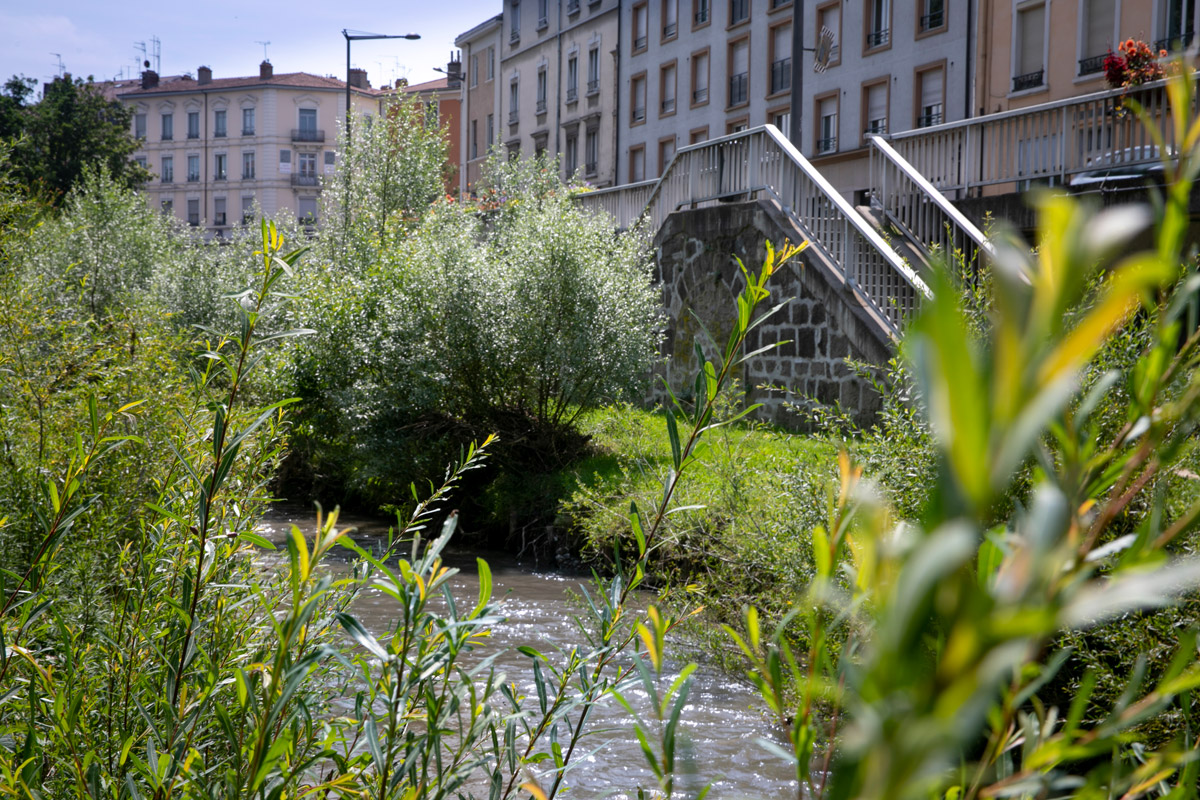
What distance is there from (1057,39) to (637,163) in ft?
54.5

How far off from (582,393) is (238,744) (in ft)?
33.9

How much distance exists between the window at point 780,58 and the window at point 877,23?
3035 mm

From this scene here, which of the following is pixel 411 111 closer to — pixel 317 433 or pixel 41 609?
pixel 317 433

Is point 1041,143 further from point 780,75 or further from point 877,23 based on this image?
point 780,75

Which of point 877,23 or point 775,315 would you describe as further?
point 877,23

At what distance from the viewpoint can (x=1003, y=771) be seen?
869 millimetres

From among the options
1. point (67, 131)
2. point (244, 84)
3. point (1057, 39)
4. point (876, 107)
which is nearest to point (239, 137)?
point (244, 84)

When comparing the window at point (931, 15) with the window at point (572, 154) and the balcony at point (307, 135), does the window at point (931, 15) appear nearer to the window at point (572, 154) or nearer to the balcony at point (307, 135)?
the window at point (572, 154)

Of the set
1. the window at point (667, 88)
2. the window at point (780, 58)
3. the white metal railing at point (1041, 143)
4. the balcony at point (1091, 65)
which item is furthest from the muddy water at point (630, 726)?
the window at point (667, 88)

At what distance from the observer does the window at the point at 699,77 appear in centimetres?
3083

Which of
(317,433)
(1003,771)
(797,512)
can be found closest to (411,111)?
(317,433)

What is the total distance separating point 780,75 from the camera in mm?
27906

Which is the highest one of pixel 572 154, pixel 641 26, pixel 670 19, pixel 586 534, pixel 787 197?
pixel 641 26

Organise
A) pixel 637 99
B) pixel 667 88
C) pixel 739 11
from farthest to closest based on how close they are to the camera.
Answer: pixel 637 99 → pixel 667 88 → pixel 739 11
